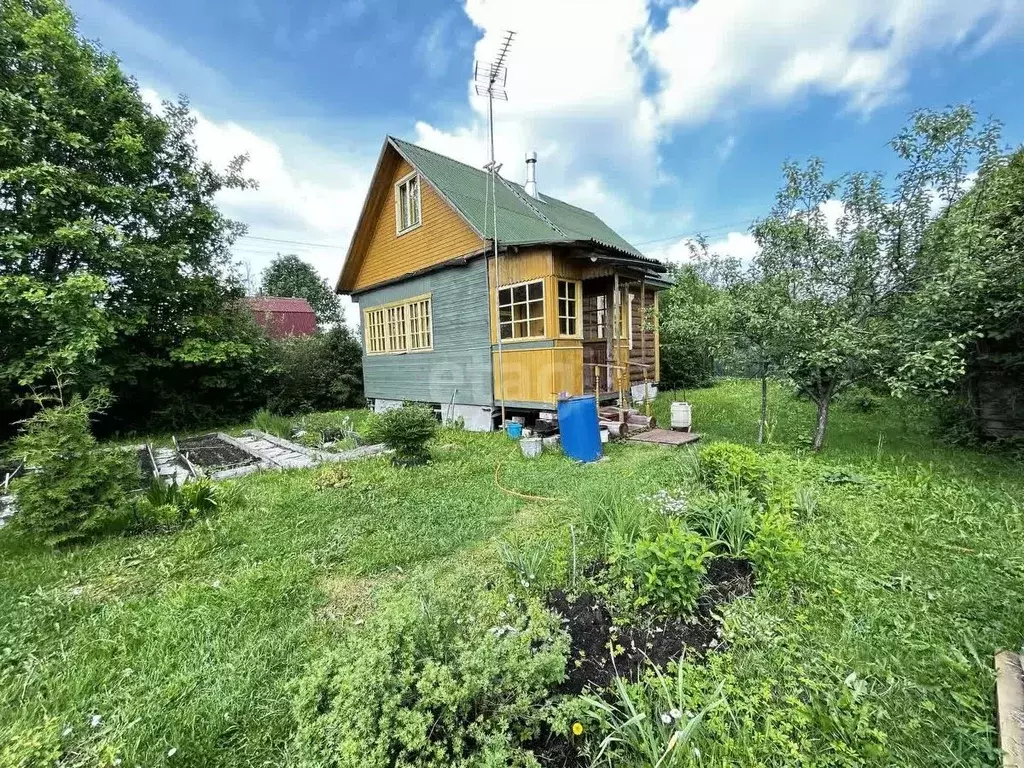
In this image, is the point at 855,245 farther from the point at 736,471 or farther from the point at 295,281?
the point at 295,281

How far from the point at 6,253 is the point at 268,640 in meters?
10.4

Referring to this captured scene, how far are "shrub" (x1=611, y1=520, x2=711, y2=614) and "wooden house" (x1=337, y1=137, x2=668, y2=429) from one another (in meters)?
4.96

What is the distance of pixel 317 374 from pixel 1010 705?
15.6 metres

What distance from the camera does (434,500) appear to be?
474cm

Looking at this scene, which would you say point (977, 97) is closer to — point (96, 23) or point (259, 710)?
point (259, 710)

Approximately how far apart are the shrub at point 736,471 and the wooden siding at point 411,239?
20.1ft

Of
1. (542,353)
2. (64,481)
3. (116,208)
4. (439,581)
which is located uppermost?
(116,208)

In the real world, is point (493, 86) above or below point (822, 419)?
above

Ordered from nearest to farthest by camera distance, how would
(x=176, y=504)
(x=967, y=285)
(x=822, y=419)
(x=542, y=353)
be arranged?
(x=176, y=504) < (x=967, y=285) < (x=822, y=419) < (x=542, y=353)

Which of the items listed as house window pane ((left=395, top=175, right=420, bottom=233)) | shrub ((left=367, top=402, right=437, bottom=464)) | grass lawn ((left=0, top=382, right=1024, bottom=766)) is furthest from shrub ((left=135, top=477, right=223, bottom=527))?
house window pane ((left=395, top=175, right=420, bottom=233))

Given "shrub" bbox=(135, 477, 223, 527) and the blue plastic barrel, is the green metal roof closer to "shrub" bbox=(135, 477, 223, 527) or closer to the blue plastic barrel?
the blue plastic barrel

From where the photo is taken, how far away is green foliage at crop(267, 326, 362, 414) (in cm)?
1352

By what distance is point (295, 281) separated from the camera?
3909 cm

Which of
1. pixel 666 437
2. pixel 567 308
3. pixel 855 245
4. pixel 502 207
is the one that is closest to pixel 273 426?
pixel 567 308
